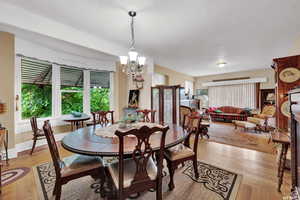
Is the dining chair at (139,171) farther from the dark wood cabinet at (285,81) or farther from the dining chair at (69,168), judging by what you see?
the dark wood cabinet at (285,81)

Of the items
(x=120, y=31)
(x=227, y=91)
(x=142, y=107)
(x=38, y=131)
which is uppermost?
(x=120, y=31)

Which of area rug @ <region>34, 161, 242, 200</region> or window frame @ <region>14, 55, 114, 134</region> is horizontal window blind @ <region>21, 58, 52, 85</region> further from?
area rug @ <region>34, 161, 242, 200</region>

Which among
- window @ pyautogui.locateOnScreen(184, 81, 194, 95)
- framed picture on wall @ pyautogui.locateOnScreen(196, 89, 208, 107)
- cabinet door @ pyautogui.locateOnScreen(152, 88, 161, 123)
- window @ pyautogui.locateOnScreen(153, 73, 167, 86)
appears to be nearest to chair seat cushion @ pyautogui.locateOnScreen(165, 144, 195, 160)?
cabinet door @ pyautogui.locateOnScreen(152, 88, 161, 123)

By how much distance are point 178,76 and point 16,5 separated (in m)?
5.90

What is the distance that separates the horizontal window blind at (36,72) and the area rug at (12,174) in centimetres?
200

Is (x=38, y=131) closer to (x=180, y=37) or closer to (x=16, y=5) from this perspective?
(x=16, y=5)

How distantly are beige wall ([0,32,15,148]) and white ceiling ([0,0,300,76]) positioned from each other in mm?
1039

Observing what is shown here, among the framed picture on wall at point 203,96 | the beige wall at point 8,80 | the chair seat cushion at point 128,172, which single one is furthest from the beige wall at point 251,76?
the beige wall at point 8,80

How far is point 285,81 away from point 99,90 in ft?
15.1

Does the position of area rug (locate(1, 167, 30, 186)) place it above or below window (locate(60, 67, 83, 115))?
below

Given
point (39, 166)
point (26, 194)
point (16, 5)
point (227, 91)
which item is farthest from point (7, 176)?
point (227, 91)

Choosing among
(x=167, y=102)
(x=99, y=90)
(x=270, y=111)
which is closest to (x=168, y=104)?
(x=167, y=102)

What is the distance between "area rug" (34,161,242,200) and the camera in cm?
165

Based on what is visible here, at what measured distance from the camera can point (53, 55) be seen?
11.5ft
